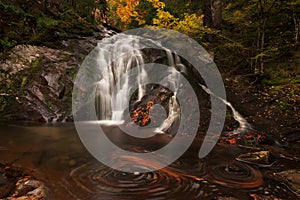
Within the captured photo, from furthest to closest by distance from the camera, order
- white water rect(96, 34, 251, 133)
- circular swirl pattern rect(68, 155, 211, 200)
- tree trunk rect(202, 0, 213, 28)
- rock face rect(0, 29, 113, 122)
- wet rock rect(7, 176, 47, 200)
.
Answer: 1. tree trunk rect(202, 0, 213, 28)
2. white water rect(96, 34, 251, 133)
3. rock face rect(0, 29, 113, 122)
4. circular swirl pattern rect(68, 155, 211, 200)
5. wet rock rect(7, 176, 47, 200)

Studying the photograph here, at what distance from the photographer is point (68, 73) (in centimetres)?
944

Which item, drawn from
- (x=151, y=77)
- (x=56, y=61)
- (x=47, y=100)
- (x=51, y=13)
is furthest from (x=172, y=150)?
(x=51, y=13)

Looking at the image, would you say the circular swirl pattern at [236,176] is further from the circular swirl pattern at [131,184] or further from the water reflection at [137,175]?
the circular swirl pattern at [131,184]

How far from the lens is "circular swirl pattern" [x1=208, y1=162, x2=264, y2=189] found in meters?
3.76

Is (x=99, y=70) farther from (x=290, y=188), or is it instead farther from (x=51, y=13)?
(x=290, y=188)

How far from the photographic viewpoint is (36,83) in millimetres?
8703

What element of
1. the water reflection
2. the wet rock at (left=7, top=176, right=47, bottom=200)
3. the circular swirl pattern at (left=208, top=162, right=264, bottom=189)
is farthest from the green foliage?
the circular swirl pattern at (left=208, top=162, right=264, bottom=189)

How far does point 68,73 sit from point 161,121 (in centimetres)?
461

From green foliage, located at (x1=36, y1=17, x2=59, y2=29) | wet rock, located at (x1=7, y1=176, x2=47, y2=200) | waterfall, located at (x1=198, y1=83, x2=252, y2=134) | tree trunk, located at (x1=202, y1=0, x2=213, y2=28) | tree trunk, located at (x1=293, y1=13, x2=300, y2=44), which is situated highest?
tree trunk, located at (x1=202, y1=0, x2=213, y2=28)

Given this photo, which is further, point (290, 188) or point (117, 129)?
point (117, 129)

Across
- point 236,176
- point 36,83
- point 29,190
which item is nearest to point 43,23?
point 36,83

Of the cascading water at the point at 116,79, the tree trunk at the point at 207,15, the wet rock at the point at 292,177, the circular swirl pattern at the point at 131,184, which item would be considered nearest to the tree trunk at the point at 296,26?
the tree trunk at the point at 207,15

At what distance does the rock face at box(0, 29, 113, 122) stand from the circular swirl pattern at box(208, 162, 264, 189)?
618 cm

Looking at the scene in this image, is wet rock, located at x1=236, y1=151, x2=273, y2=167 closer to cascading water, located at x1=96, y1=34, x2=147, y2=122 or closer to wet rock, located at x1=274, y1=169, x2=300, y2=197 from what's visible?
wet rock, located at x1=274, y1=169, x2=300, y2=197
